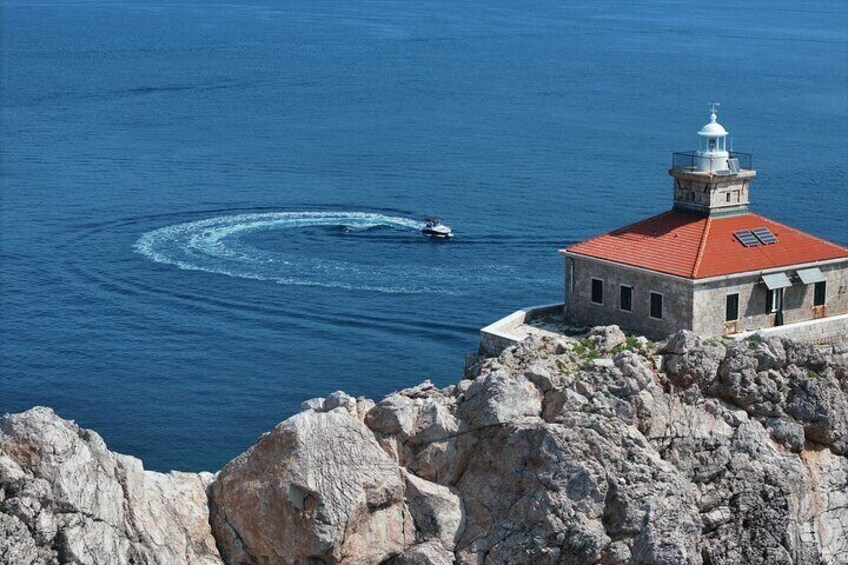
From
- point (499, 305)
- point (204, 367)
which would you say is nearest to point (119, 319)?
point (204, 367)

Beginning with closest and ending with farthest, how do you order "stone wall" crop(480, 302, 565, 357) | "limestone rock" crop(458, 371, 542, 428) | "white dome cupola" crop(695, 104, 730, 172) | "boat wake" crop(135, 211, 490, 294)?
"limestone rock" crop(458, 371, 542, 428) < "stone wall" crop(480, 302, 565, 357) < "white dome cupola" crop(695, 104, 730, 172) < "boat wake" crop(135, 211, 490, 294)

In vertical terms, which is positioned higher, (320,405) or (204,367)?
(320,405)

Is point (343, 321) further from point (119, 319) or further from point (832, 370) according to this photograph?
point (832, 370)

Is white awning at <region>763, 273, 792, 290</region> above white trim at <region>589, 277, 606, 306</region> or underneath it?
above

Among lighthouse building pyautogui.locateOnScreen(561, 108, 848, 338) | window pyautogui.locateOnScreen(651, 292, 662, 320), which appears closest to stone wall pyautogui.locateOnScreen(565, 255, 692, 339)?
lighthouse building pyautogui.locateOnScreen(561, 108, 848, 338)

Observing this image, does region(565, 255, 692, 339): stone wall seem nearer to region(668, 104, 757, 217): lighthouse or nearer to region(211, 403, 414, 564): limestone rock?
region(668, 104, 757, 217): lighthouse

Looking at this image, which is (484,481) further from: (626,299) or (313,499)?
(626,299)
